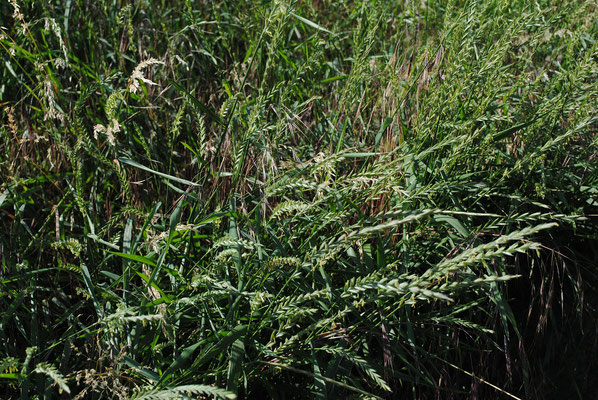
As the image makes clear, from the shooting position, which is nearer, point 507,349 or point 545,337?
point 507,349

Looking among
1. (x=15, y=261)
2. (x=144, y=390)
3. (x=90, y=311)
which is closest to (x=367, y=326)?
(x=144, y=390)

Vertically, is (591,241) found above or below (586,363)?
above

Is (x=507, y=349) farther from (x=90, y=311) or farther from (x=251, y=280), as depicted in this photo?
(x=90, y=311)

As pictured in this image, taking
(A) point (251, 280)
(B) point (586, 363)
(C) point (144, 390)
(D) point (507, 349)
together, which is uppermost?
(A) point (251, 280)

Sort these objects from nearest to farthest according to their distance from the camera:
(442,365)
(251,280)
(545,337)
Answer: (251,280) → (442,365) → (545,337)

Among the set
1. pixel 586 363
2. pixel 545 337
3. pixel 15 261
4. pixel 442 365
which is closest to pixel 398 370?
pixel 442 365

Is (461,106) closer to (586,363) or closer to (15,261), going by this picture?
(586,363)

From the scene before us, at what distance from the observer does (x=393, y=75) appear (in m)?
1.82

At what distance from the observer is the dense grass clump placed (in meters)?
1.43

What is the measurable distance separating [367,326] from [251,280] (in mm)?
408

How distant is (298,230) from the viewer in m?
1.54

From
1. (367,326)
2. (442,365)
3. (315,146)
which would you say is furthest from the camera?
(315,146)

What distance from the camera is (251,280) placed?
4.83ft

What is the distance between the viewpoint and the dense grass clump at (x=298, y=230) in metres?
1.43
